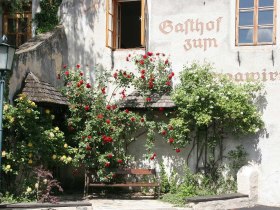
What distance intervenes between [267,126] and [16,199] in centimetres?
594

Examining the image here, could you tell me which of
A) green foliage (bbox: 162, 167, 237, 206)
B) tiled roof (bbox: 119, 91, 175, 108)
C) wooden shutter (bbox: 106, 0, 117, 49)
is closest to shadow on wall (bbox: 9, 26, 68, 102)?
wooden shutter (bbox: 106, 0, 117, 49)

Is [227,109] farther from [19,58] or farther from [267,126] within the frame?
[19,58]

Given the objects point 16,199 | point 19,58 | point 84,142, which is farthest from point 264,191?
point 19,58

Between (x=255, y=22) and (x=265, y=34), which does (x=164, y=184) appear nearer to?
(x=265, y=34)

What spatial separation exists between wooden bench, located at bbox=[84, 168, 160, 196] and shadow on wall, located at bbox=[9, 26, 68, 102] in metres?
2.62

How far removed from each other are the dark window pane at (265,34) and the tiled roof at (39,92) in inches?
195

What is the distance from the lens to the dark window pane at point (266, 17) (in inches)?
454

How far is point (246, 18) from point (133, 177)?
15.9ft

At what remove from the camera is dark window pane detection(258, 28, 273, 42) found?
11562mm

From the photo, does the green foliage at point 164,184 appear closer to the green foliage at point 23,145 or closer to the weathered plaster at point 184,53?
the weathered plaster at point 184,53

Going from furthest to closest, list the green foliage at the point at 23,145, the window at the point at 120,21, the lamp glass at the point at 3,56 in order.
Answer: the window at the point at 120,21
the green foliage at the point at 23,145
the lamp glass at the point at 3,56

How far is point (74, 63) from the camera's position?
1306 cm

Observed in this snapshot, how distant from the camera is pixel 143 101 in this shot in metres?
12.0

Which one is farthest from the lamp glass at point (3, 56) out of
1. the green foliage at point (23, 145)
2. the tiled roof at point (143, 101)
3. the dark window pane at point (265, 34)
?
the dark window pane at point (265, 34)
